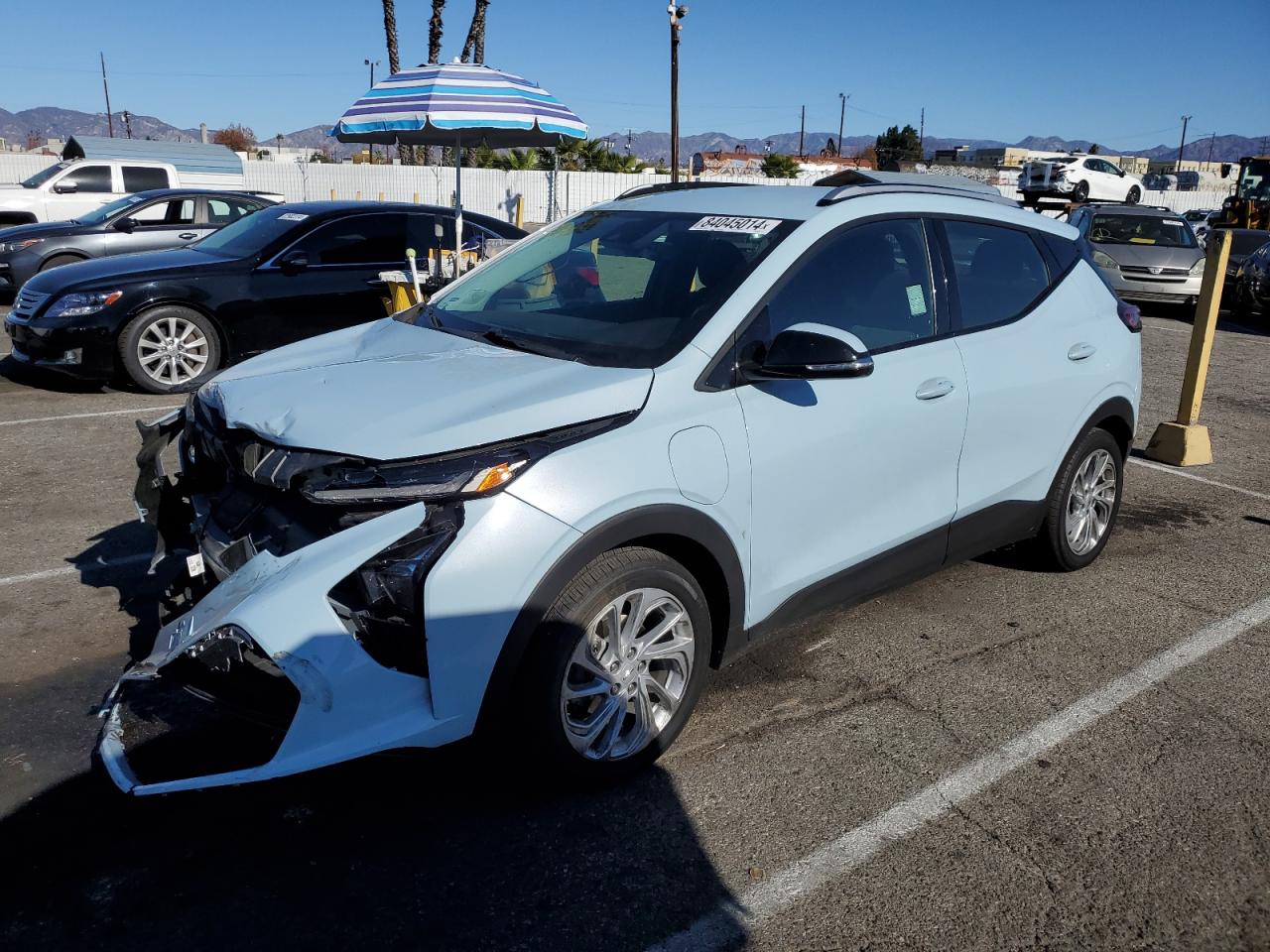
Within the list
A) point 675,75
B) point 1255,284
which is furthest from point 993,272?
point 675,75

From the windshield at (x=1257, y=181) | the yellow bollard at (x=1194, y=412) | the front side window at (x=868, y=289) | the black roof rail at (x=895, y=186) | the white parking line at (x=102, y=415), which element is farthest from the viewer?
the windshield at (x=1257, y=181)

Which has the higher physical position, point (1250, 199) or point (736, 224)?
point (736, 224)

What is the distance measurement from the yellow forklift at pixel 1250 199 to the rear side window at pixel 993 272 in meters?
25.0

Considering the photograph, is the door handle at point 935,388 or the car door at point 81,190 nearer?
the door handle at point 935,388

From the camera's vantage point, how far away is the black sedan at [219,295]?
8117 mm

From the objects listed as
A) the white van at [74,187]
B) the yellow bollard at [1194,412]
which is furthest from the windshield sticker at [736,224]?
the white van at [74,187]

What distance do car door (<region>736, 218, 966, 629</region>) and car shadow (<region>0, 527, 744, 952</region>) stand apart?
2.92 feet

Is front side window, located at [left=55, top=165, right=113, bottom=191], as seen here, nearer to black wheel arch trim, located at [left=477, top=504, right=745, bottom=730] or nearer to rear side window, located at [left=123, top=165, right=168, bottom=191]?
rear side window, located at [left=123, top=165, right=168, bottom=191]

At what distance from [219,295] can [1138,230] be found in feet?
47.0

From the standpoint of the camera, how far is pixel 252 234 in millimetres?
9055

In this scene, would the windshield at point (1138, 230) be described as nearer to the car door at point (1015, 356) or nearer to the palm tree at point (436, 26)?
the car door at point (1015, 356)

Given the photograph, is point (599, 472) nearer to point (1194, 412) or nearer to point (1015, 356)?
point (1015, 356)

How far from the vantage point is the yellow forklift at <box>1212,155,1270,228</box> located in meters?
26.6

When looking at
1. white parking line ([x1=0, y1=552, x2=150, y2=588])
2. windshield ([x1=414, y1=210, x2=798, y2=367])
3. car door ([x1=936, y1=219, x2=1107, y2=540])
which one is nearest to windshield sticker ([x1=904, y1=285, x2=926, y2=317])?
car door ([x1=936, y1=219, x2=1107, y2=540])
